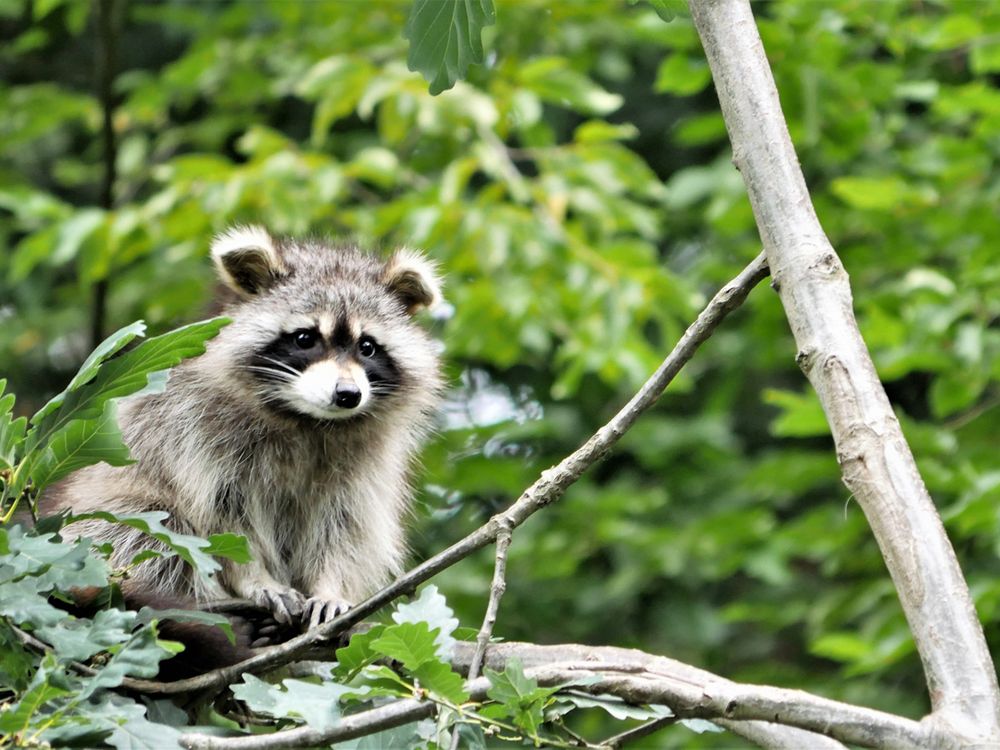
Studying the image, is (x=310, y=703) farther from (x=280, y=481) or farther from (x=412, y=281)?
(x=412, y=281)

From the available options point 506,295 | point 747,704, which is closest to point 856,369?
point 747,704

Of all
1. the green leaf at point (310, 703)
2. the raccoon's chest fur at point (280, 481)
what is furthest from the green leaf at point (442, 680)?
the raccoon's chest fur at point (280, 481)

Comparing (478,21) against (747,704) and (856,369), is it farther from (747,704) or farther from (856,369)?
(747,704)

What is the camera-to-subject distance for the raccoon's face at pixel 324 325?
3.93m

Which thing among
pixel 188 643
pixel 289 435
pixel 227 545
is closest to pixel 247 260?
pixel 289 435

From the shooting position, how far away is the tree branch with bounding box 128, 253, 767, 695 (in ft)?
7.45

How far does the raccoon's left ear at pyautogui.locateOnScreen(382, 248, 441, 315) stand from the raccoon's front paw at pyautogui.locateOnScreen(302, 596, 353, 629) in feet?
4.00

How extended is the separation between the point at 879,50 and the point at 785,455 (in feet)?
8.70

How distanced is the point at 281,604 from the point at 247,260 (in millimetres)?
1189

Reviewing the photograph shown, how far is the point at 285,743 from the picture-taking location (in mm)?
2055

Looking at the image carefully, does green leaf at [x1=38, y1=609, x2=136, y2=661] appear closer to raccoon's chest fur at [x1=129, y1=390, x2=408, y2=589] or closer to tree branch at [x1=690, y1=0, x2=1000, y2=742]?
tree branch at [x1=690, y1=0, x2=1000, y2=742]

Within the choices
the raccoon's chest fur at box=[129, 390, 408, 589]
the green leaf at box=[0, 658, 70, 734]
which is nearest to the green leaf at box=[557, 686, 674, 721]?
the green leaf at box=[0, 658, 70, 734]

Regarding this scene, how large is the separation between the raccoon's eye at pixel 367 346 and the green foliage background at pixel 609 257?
1.80 feet

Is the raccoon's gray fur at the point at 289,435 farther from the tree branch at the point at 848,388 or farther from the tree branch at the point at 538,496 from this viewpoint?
the tree branch at the point at 848,388
